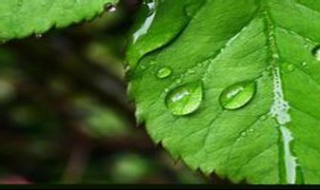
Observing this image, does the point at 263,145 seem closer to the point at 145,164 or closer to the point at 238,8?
the point at 238,8

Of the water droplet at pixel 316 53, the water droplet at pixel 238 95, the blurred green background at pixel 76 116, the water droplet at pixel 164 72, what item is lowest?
the blurred green background at pixel 76 116

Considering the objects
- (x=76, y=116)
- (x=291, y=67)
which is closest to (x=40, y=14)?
(x=291, y=67)

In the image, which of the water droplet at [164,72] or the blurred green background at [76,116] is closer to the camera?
the water droplet at [164,72]

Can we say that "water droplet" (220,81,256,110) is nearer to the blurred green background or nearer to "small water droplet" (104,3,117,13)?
"small water droplet" (104,3,117,13)

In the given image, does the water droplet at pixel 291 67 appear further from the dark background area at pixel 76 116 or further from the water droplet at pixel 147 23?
the dark background area at pixel 76 116

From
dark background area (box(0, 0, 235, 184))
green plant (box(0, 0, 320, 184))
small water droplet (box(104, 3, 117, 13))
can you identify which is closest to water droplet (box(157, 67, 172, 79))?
green plant (box(0, 0, 320, 184))

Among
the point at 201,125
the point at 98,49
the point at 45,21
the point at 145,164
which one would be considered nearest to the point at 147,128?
the point at 201,125

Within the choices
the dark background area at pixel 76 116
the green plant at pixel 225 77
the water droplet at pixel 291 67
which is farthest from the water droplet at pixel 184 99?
the dark background area at pixel 76 116
